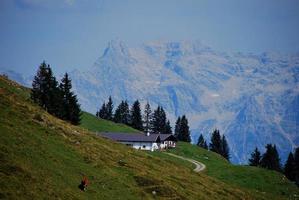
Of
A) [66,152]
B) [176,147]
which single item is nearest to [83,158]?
[66,152]

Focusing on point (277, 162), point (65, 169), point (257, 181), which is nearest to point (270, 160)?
point (277, 162)

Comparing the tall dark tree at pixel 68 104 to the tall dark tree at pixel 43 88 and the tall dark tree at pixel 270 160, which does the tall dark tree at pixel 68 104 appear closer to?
the tall dark tree at pixel 43 88

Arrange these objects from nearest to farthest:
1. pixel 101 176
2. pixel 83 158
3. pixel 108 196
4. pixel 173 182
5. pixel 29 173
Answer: pixel 29 173
pixel 108 196
pixel 101 176
pixel 83 158
pixel 173 182

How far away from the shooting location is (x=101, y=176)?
158 feet

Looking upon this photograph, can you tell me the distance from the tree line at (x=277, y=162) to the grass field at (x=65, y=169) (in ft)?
339

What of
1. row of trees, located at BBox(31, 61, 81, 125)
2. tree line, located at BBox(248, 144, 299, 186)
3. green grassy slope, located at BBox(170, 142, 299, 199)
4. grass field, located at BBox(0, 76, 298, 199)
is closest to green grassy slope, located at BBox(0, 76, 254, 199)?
grass field, located at BBox(0, 76, 298, 199)

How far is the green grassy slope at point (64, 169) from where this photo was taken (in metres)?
37.2

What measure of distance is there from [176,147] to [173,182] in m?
98.8

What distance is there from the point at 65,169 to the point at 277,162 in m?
150

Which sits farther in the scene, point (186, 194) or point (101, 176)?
point (186, 194)

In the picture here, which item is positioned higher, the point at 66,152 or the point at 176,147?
the point at 176,147

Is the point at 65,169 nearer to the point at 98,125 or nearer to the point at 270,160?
the point at 98,125

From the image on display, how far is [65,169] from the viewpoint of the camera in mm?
44000

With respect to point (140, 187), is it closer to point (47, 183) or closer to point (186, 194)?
point (186, 194)
